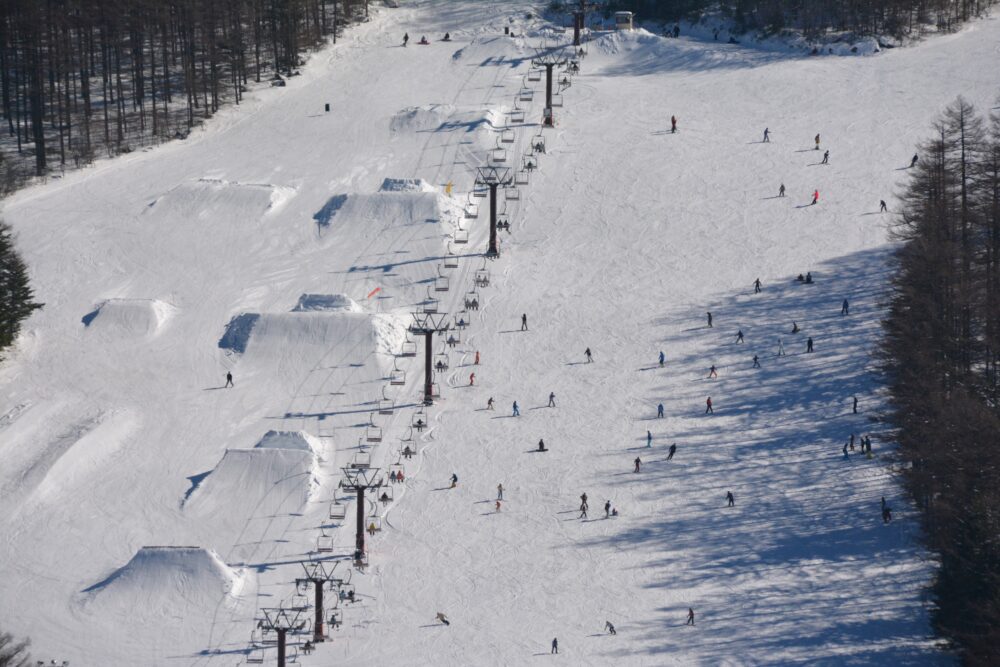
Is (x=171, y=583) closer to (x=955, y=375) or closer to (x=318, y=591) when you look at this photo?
(x=318, y=591)

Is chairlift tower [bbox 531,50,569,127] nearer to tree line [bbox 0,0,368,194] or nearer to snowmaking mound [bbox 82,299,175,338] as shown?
tree line [bbox 0,0,368,194]

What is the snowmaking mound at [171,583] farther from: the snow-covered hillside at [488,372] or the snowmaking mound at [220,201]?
the snowmaking mound at [220,201]

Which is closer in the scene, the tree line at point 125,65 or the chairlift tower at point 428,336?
the chairlift tower at point 428,336

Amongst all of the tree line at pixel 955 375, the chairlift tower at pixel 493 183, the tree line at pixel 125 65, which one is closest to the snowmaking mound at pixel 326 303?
the chairlift tower at pixel 493 183

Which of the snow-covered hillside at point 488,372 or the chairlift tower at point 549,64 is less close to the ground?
the chairlift tower at point 549,64

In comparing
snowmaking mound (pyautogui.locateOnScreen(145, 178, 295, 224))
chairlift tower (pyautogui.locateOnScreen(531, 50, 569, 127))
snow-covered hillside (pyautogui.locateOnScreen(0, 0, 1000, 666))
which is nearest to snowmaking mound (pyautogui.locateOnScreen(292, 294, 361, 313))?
snow-covered hillside (pyautogui.locateOnScreen(0, 0, 1000, 666))

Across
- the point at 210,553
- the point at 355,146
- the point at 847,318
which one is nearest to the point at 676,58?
the point at 355,146

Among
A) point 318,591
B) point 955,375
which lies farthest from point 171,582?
point 955,375
